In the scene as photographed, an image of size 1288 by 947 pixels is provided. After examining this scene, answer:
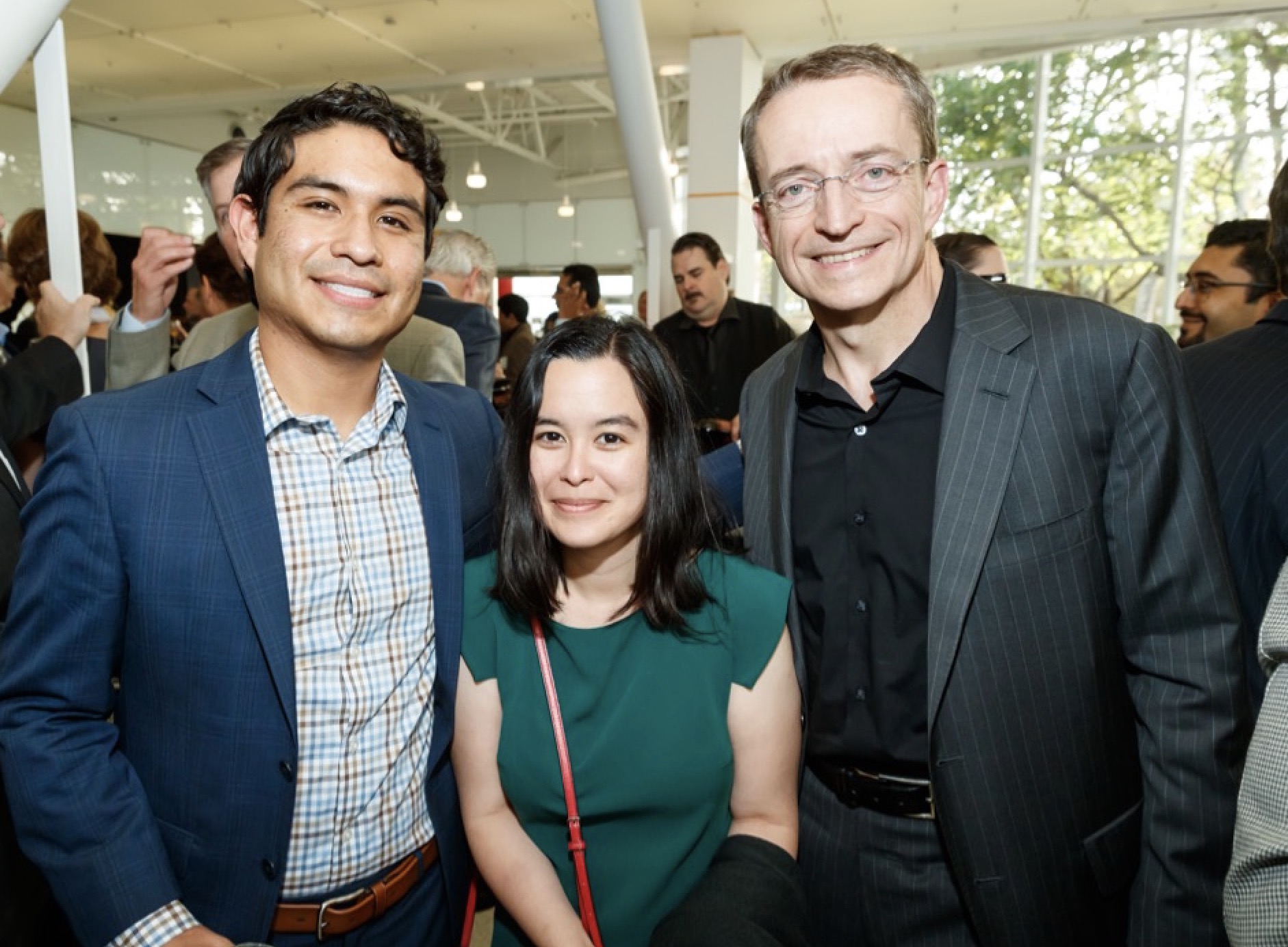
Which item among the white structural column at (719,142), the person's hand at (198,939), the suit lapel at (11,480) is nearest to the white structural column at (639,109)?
the white structural column at (719,142)

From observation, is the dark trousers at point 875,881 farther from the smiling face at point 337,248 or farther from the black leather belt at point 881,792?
the smiling face at point 337,248

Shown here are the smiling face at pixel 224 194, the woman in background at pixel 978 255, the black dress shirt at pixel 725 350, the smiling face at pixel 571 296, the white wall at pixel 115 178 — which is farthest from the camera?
the white wall at pixel 115 178

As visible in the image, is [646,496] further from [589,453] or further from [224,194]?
[224,194]

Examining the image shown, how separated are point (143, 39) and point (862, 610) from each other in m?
12.7

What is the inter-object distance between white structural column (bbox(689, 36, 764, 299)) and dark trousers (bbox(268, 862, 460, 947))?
29.5ft

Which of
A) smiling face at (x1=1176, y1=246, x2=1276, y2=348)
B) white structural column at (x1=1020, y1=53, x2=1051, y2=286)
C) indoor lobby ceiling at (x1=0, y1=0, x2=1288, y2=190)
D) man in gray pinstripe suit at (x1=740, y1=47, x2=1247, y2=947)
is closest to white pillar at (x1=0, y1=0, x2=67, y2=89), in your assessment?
man in gray pinstripe suit at (x1=740, y1=47, x2=1247, y2=947)

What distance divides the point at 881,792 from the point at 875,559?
16.0 inches

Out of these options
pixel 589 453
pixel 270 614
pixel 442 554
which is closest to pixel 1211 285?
pixel 589 453

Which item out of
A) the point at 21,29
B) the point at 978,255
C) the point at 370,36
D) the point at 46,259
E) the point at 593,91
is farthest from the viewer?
the point at 593,91

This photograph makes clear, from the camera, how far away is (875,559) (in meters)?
1.54

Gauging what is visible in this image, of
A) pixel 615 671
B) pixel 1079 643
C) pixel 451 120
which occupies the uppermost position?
pixel 451 120

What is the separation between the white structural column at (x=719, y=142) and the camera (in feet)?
32.8

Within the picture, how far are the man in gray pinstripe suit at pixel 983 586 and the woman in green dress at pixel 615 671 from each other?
0.14 m

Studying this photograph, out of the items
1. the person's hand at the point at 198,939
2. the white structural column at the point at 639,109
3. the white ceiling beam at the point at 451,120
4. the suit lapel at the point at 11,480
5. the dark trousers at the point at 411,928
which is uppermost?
the white ceiling beam at the point at 451,120
